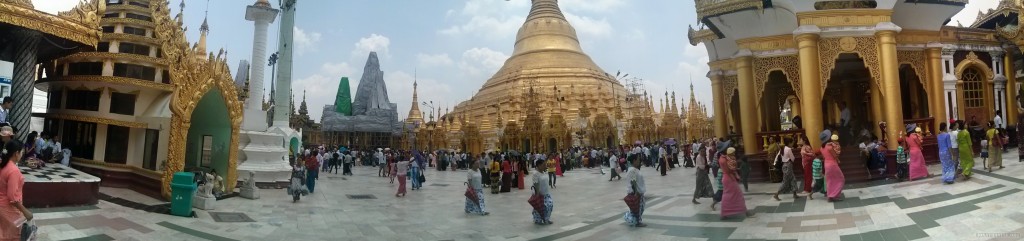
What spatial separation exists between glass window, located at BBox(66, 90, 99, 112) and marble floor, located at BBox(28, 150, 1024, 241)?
4.14 m

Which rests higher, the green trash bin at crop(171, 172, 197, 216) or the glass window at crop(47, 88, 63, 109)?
the glass window at crop(47, 88, 63, 109)

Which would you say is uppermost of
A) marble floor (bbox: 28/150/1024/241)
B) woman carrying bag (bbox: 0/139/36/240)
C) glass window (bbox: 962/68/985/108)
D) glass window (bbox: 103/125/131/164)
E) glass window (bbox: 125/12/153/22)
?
glass window (bbox: 125/12/153/22)

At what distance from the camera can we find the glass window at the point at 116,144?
513 inches

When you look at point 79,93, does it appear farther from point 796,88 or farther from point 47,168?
point 796,88

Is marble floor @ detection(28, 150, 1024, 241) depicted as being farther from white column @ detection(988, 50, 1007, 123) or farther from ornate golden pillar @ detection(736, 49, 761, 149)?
white column @ detection(988, 50, 1007, 123)

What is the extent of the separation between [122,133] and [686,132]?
3127 cm

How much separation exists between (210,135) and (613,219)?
33.2 ft

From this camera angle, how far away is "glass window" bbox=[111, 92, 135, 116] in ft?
46.0

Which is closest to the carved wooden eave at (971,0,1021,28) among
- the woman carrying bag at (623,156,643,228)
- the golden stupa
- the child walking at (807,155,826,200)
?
the child walking at (807,155,826,200)

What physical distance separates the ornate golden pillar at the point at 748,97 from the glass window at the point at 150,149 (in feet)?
46.1

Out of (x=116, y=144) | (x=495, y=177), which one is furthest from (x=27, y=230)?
(x=495, y=177)

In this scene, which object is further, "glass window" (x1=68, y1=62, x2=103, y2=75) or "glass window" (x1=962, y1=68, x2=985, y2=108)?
"glass window" (x1=962, y1=68, x2=985, y2=108)

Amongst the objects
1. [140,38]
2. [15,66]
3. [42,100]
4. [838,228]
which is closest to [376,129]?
[42,100]

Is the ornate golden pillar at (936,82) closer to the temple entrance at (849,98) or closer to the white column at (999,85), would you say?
the temple entrance at (849,98)
